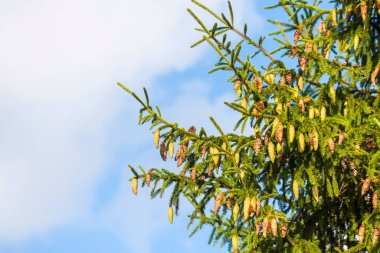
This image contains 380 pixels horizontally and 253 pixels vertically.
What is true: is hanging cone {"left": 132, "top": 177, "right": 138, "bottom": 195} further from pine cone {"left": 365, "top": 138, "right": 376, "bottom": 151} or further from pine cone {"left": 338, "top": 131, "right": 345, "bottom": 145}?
pine cone {"left": 365, "top": 138, "right": 376, "bottom": 151}

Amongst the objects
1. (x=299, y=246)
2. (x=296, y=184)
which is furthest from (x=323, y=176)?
(x=299, y=246)

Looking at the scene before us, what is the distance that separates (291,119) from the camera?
6.27 metres

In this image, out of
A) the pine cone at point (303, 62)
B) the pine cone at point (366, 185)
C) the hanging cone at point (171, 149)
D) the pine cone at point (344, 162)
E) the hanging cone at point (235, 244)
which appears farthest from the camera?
the hanging cone at point (171, 149)

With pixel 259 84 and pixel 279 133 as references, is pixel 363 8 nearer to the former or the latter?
pixel 259 84

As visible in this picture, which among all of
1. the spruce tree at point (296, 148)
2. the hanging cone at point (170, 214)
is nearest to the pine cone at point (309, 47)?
the spruce tree at point (296, 148)

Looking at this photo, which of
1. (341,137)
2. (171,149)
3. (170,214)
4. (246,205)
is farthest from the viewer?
(171,149)

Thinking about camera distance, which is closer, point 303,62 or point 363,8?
point 303,62

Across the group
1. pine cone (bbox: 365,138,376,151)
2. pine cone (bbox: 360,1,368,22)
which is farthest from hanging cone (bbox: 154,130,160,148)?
pine cone (bbox: 360,1,368,22)

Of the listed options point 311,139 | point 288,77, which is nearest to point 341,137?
point 311,139

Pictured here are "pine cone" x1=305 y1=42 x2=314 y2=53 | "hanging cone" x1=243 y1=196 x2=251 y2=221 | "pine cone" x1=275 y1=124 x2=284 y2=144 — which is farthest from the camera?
"pine cone" x1=305 y1=42 x2=314 y2=53

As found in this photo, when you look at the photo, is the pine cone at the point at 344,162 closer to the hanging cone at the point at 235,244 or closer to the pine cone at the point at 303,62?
the pine cone at the point at 303,62

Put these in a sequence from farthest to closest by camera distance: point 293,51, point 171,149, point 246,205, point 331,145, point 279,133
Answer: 1. point 171,149
2. point 293,51
3. point 331,145
4. point 246,205
5. point 279,133

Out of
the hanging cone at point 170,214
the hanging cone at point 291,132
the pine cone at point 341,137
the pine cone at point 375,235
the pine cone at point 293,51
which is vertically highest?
the pine cone at point 293,51

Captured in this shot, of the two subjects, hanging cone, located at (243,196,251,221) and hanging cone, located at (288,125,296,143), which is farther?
hanging cone, located at (243,196,251,221)
